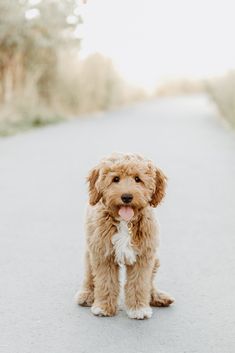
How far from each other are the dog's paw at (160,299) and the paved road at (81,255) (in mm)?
51

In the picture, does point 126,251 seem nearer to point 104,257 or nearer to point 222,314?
point 104,257

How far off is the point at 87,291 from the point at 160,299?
1.67 ft

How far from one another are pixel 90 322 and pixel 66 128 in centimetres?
1706

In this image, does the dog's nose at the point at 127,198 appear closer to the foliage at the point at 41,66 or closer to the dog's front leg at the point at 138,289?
the dog's front leg at the point at 138,289

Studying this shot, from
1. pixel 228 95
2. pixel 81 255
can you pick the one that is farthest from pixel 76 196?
pixel 228 95

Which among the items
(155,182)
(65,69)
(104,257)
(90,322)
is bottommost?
(90,322)

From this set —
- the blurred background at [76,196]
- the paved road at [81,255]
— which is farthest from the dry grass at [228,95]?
the paved road at [81,255]

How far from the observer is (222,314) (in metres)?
5.68

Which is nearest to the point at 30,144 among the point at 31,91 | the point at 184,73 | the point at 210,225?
the point at 31,91

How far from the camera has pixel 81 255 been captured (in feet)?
24.8

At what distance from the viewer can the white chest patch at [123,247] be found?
5430 millimetres

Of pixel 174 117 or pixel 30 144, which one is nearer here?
pixel 30 144

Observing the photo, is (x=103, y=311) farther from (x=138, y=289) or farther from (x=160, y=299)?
(x=160, y=299)

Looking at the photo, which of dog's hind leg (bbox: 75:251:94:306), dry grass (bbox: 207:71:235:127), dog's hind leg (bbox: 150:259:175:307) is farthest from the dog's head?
dry grass (bbox: 207:71:235:127)
